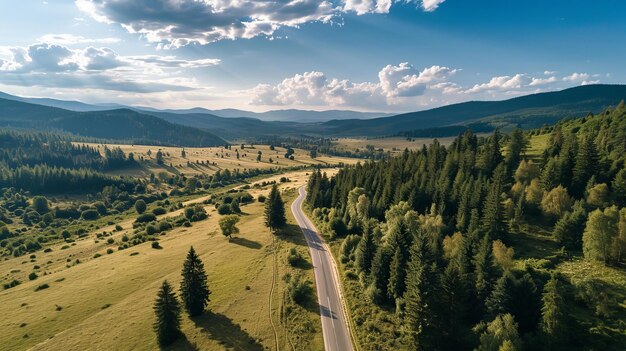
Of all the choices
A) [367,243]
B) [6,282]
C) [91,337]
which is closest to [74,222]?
[6,282]

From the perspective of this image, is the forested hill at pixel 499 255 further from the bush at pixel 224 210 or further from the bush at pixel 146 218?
the bush at pixel 146 218

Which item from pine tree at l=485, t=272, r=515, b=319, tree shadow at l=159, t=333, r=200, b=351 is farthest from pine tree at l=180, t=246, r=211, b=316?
pine tree at l=485, t=272, r=515, b=319

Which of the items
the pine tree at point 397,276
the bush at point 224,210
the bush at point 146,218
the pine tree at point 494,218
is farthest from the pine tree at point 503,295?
the bush at point 146,218

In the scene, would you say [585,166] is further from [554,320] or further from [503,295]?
[554,320]

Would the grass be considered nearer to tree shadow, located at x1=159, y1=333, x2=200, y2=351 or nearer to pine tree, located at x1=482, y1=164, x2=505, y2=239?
tree shadow, located at x1=159, y1=333, x2=200, y2=351

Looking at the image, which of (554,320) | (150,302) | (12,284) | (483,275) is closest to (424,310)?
(483,275)

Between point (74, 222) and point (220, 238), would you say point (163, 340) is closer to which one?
point (220, 238)
